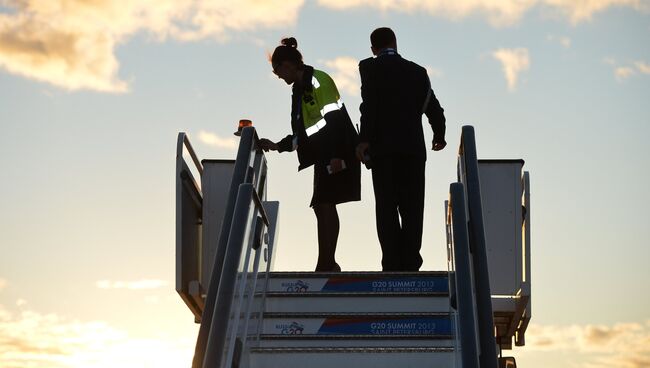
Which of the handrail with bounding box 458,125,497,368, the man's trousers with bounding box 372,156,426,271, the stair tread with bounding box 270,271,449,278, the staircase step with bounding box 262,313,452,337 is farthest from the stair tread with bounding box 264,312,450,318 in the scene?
the handrail with bounding box 458,125,497,368

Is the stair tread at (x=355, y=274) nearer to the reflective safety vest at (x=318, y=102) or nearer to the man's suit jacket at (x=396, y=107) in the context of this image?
the man's suit jacket at (x=396, y=107)

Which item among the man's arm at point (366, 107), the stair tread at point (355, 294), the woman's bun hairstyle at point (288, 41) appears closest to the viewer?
the stair tread at point (355, 294)

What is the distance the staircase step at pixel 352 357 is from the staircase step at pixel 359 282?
1140 millimetres

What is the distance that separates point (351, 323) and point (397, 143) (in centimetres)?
149

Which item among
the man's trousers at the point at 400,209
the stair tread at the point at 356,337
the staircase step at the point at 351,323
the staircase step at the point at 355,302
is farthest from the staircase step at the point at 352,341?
the man's trousers at the point at 400,209

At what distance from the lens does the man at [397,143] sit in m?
8.80

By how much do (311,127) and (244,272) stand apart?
3.19m

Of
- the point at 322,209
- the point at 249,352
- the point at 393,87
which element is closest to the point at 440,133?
the point at 393,87

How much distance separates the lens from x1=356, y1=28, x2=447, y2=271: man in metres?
8.80

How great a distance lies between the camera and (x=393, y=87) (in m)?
9.04

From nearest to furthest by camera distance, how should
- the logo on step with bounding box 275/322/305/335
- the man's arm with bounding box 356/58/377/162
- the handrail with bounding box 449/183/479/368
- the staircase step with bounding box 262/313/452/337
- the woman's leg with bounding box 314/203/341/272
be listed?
the handrail with bounding box 449/183/479/368, the staircase step with bounding box 262/313/452/337, the logo on step with bounding box 275/322/305/335, the man's arm with bounding box 356/58/377/162, the woman's leg with bounding box 314/203/341/272

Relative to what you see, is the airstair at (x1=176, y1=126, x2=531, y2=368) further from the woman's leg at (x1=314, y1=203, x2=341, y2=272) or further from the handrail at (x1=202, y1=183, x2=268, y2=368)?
the woman's leg at (x1=314, y1=203, x2=341, y2=272)

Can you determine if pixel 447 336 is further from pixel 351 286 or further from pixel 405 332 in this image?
pixel 351 286

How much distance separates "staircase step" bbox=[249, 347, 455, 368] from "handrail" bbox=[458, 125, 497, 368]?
41.7 inches
